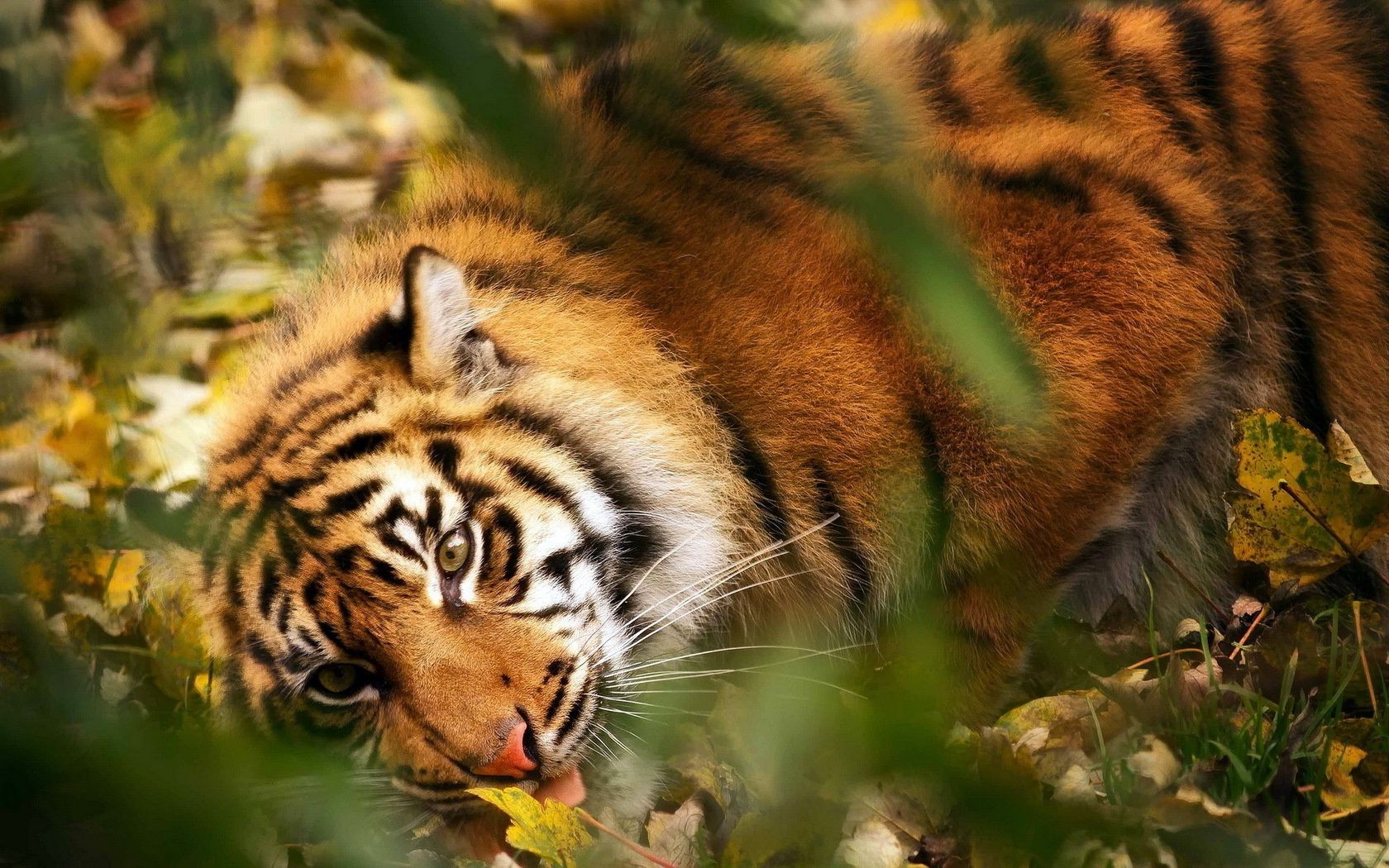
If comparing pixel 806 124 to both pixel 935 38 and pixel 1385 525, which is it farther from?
pixel 1385 525

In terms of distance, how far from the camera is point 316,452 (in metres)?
2.24

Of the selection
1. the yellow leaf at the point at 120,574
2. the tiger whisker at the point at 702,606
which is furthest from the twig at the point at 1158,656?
the yellow leaf at the point at 120,574

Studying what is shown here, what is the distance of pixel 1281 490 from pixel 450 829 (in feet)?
4.96

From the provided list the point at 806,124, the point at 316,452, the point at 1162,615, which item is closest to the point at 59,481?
the point at 316,452

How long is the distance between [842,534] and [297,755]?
1.85 m

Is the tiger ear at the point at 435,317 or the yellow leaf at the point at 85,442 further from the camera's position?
the yellow leaf at the point at 85,442

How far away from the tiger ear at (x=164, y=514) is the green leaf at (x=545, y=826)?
21.6 inches

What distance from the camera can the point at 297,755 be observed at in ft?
1.94

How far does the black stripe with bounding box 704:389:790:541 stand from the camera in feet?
7.84

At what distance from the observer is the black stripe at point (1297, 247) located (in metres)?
2.56

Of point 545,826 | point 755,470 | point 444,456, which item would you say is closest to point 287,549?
point 444,456

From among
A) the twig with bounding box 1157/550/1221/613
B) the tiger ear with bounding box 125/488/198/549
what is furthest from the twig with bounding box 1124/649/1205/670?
the tiger ear with bounding box 125/488/198/549

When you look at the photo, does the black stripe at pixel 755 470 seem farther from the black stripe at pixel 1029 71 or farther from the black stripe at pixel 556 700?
the black stripe at pixel 1029 71

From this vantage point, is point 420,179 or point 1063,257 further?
point 420,179
